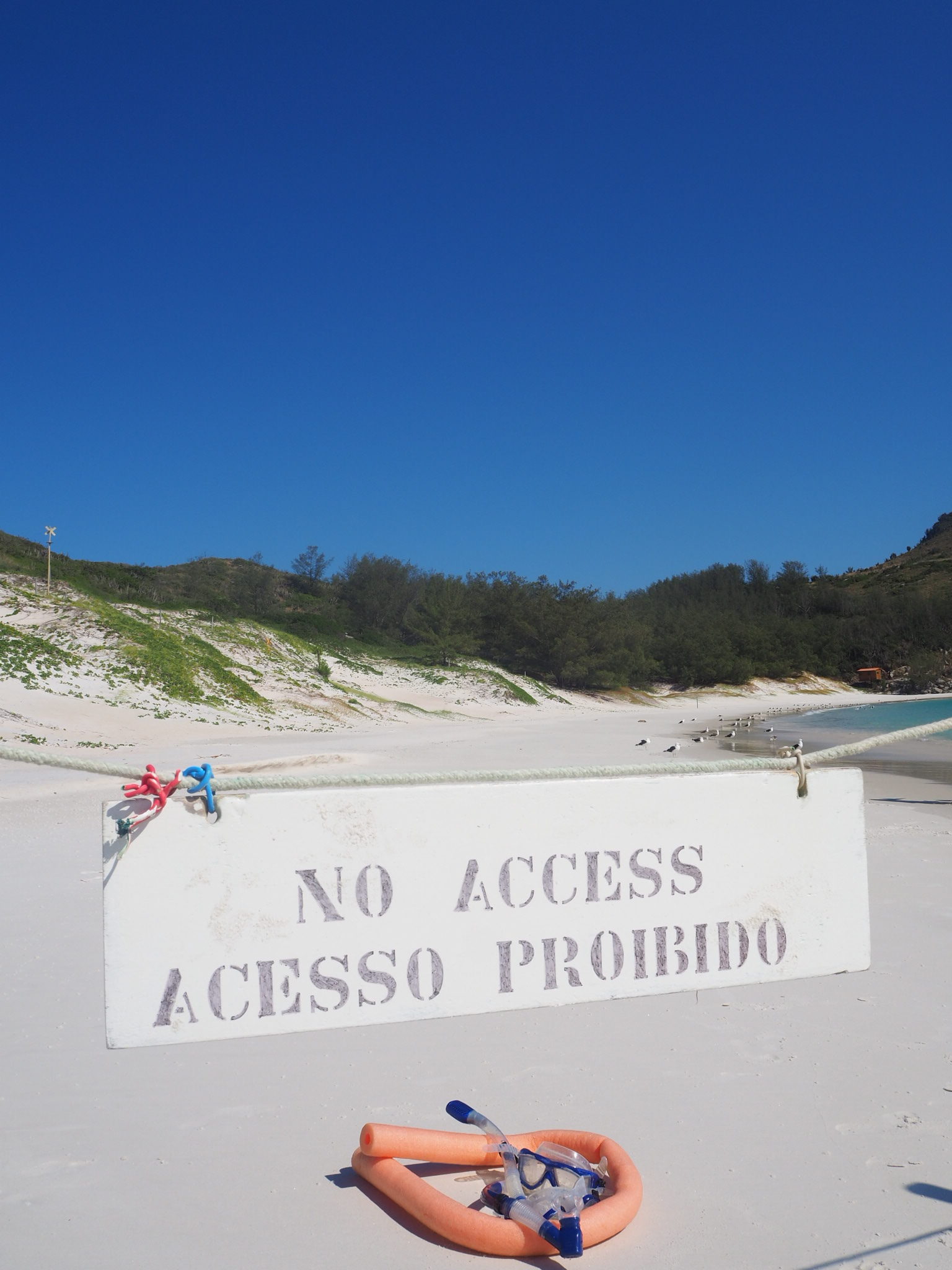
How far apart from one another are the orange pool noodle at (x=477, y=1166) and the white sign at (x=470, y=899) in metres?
1.05

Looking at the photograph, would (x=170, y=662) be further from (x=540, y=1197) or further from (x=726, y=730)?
(x=540, y=1197)

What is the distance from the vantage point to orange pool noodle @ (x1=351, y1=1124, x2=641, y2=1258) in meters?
2.34

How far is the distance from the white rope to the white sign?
0.03m

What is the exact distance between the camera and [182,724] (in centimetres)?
1894

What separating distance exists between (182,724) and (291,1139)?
16.9 m

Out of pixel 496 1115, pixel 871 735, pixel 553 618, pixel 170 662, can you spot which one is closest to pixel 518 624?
pixel 553 618

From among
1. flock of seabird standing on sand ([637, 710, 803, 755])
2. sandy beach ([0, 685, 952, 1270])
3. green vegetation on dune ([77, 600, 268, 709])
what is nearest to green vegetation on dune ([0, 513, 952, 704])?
green vegetation on dune ([77, 600, 268, 709])

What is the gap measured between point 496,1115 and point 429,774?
207 centimetres

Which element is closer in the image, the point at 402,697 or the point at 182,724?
the point at 182,724

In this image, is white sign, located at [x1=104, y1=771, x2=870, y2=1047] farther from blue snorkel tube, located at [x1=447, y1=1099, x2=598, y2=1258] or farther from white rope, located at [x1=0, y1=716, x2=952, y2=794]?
blue snorkel tube, located at [x1=447, y1=1099, x2=598, y2=1258]

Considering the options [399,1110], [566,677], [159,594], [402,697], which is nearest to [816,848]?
[399,1110]

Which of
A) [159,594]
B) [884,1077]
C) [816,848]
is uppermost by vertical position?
[159,594]

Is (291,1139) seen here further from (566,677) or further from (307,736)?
(566,677)

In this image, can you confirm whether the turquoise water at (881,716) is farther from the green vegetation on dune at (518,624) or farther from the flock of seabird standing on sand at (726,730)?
the green vegetation on dune at (518,624)
